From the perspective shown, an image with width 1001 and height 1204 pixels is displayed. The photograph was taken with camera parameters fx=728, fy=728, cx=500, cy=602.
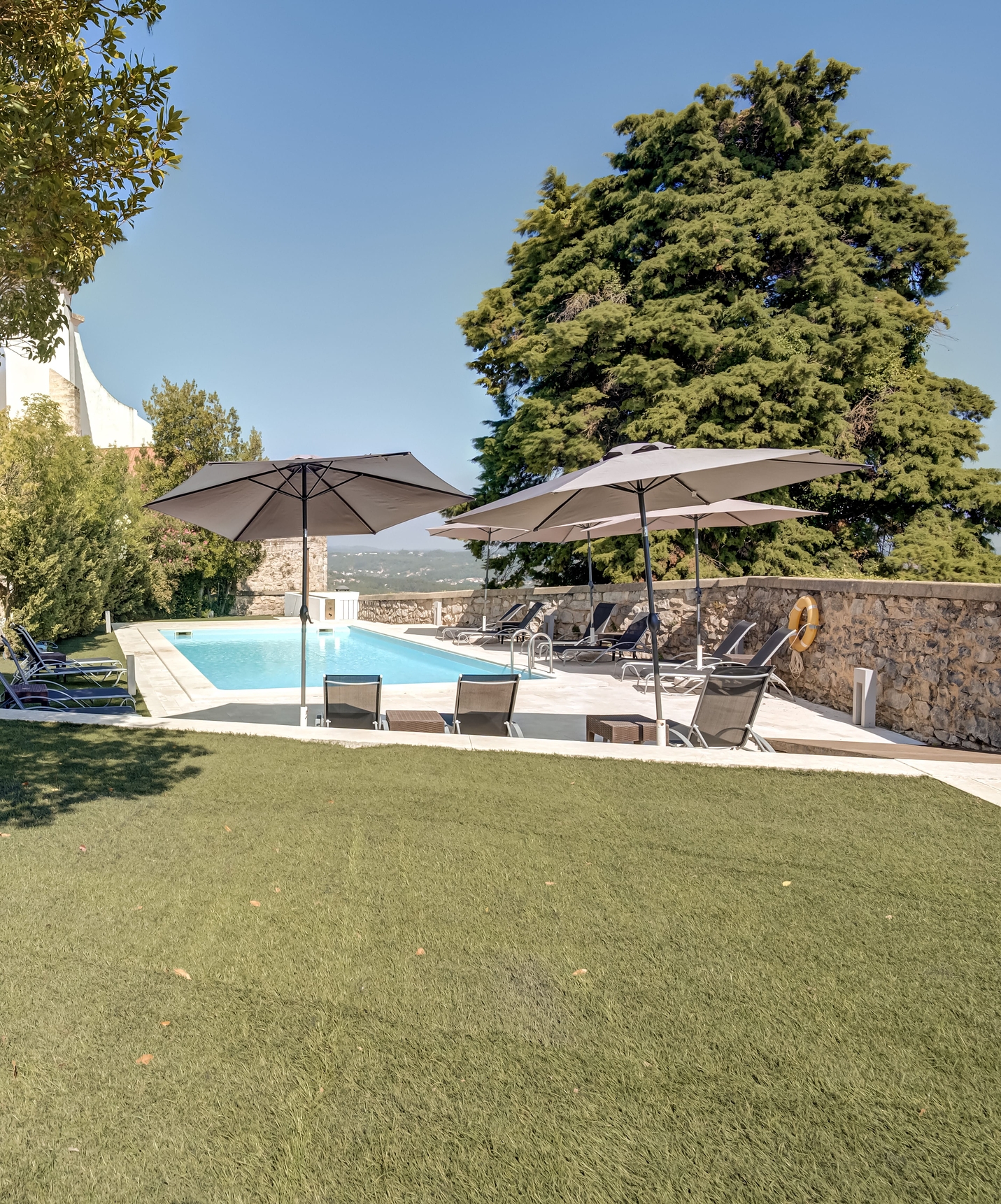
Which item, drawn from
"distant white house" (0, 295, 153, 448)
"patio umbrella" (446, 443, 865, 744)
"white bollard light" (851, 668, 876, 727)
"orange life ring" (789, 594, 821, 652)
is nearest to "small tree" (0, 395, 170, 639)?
"distant white house" (0, 295, 153, 448)

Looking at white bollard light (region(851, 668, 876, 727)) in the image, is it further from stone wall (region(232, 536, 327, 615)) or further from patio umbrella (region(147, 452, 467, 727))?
stone wall (region(232, 536, 327, 615))

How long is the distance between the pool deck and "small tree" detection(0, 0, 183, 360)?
3.44 meters

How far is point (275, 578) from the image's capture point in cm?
2966

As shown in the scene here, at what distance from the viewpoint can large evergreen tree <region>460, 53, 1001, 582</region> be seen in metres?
16.3

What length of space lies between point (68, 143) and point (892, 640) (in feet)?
26.9

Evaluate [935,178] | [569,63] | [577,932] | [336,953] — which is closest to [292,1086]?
[336,953]

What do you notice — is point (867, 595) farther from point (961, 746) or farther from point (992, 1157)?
point (992, 1157)

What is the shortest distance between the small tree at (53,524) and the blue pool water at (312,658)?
95.4 inches

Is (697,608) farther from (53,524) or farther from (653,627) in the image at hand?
(53,524)

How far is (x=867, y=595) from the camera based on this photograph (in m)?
8.30

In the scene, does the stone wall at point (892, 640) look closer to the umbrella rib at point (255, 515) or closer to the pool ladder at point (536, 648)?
the pool ladder at point (536, 648)

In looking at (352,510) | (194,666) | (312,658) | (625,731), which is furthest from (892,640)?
(312,658)

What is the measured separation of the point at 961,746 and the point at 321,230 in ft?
69.9

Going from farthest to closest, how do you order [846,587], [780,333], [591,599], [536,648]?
1. [780,333]
2. [536,648]
3. [591,599]
4. [846,587]
